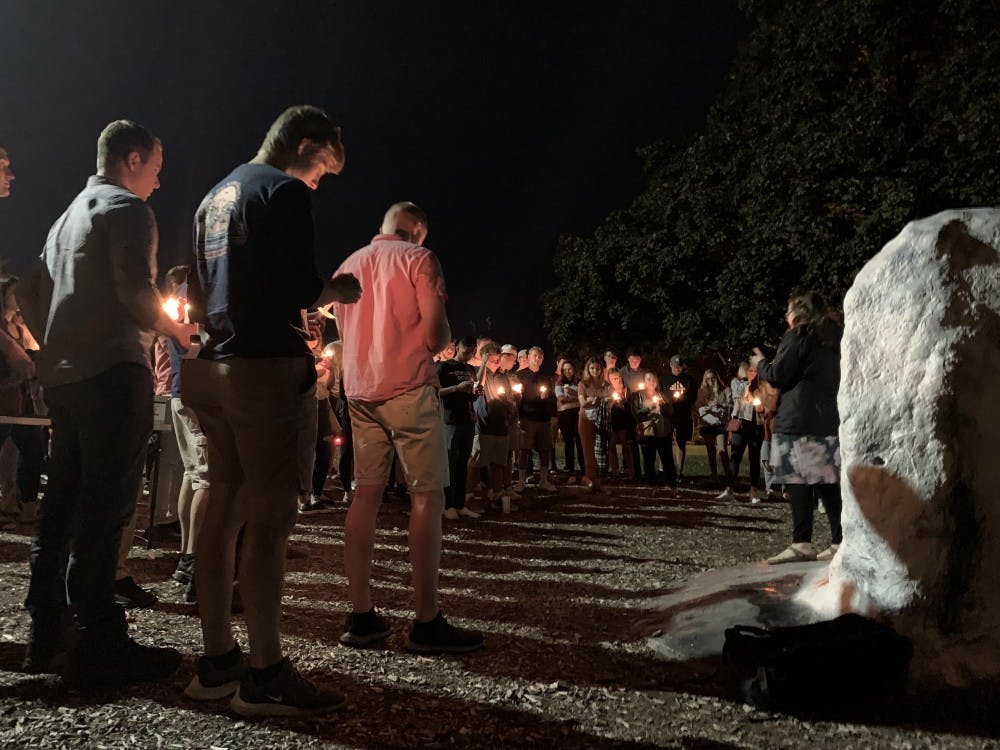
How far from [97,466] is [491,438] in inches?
254

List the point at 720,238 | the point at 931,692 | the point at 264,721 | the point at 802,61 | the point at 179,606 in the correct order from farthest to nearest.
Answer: the point at 720,238, the point at 802,61, the point at 179,606, the point at 931,692, the point at 264,721

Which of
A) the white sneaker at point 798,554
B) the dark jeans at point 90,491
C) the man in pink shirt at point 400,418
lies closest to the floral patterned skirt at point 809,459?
the white sneaker at point 798,554

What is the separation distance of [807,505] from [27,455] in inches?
272

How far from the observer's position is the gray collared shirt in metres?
3.20

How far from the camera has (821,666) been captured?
9.80 ft

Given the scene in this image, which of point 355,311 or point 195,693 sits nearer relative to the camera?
point 195,693

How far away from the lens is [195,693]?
2.88m

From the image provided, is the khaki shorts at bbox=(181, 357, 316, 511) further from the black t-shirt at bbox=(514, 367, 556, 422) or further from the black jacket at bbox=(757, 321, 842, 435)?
the black t-shirt at bbox=(514, 367, 556, 422)

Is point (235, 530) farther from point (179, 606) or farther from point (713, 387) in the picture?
point (713, 387)

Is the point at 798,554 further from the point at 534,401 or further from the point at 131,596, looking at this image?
the point at 534,401

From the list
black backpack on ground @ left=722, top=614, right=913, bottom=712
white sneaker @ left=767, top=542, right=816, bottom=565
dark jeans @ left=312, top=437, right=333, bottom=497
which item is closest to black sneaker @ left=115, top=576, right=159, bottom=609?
black backpack on ground @ left=722, top=614, right=913, bottom=712

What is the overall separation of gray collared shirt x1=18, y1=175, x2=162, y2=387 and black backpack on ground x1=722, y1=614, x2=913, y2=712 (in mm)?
2882

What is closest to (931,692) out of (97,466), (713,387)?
(97,466)

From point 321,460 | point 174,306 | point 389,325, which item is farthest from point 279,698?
point 321,460
